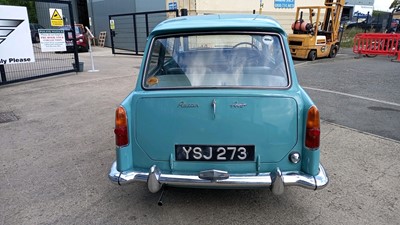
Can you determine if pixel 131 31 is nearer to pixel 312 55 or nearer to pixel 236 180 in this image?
pixel 312 55

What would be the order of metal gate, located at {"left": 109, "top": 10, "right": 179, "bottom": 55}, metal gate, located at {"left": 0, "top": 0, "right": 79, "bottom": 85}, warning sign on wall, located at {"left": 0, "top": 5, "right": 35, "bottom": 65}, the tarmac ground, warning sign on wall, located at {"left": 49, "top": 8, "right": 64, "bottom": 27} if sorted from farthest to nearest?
metal gate, located at {"left": 109, "top": 10, "right": 179, "bottom": 55} < warning sign on wall, located at {"left": 49, "top": 8, "right": 64, "bottom": 27} < metal gate, located at {"left": 0, "top": 0, "right": 79, "bottom": 85} < warning sign on wall, located at {"left": 0, "top": 5, "right": 35, "bottom": 65} < the tarmac ground

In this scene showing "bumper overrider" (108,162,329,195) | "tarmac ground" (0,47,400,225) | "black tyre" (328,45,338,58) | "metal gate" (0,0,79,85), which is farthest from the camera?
"black tyre" (328,45,338,58)

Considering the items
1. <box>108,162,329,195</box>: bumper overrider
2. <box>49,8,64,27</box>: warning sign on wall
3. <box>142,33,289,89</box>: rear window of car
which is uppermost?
<box>49,8,64,27</box>: warning sign on wall

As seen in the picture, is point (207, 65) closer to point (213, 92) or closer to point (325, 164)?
point (213, 92)

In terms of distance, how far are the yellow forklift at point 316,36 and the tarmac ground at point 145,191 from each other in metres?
9.74

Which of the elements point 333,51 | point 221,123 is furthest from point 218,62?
point 333,51

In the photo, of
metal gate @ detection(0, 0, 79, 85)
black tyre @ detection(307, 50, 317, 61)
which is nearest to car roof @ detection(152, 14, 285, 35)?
metal gate @ detection(0, 0, 79, 85)

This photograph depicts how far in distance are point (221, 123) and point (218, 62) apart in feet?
2.36

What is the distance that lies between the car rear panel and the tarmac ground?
66 centimetres

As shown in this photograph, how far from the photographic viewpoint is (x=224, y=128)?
8.82 ft

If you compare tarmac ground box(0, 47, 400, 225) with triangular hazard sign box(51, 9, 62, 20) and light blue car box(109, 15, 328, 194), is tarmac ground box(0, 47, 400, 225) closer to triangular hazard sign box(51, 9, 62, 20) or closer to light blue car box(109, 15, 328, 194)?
light blue car box(109, 15, 328, 194)

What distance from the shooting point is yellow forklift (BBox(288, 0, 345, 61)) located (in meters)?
14.3

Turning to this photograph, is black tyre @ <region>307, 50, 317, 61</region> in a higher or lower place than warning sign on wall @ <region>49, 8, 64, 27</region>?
lower

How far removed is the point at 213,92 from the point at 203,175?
736 mm
